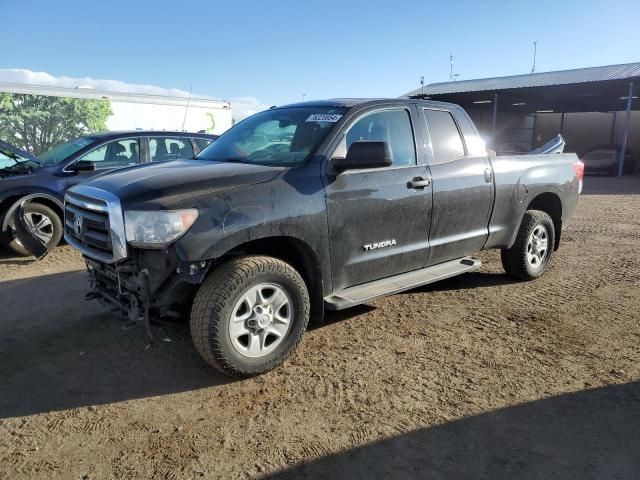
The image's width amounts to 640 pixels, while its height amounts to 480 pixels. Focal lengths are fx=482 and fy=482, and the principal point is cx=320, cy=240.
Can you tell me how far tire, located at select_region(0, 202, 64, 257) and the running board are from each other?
488cm

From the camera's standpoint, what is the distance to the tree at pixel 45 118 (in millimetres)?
12633

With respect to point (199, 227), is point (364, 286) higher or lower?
lower

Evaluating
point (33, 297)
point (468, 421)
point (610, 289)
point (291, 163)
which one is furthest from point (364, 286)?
point (33, 297)

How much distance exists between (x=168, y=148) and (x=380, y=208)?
4914 millimetres

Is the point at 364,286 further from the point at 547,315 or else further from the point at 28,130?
the point at 28,130

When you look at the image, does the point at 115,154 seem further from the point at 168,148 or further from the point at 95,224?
the point at 95,224

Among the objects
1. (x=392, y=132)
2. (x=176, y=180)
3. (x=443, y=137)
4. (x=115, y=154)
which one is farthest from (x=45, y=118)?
(x=443, y=137)

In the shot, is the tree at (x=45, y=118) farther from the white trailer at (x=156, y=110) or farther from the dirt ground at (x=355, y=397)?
the dirt ground at (x=355, y=397)

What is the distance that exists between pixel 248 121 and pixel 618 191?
1572cm

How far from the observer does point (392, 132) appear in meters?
4.23

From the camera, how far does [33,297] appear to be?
509 cm

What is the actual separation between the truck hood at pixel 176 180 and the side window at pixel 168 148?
12.8ft

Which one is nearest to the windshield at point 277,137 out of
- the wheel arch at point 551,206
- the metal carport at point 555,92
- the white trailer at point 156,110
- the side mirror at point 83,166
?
the wheel arch at point 551,206

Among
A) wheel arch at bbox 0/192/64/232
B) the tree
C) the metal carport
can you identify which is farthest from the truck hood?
the metal carport
